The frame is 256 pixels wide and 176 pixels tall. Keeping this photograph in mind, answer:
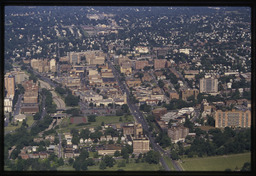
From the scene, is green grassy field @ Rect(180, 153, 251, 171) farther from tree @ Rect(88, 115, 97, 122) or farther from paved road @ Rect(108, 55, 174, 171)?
tree @ Rect(88, 115, 97, 122)

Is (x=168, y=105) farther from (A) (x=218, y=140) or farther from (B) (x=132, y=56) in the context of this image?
(B) (x=132, y=56)

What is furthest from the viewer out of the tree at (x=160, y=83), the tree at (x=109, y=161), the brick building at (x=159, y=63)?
the brick building at (x=159, y=63)

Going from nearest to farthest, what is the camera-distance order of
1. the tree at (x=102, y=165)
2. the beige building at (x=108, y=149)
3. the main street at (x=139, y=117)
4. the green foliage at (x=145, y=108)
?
the tree at (x=102, y=165), the main street at (x=139, y=117), the beige building at (x=108, y=149), the green foliage at (x=145, y=108)

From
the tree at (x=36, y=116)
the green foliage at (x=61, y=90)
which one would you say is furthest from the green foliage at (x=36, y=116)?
the green foliage at (x=61, y=90)

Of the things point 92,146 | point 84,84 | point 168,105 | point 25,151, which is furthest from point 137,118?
point 84,84

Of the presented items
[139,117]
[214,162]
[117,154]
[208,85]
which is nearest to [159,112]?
[139,117]

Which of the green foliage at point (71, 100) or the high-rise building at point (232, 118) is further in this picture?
the green foliage at point (71, 100)

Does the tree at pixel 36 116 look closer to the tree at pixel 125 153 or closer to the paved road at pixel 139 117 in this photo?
the paved road at pixel 139 117
